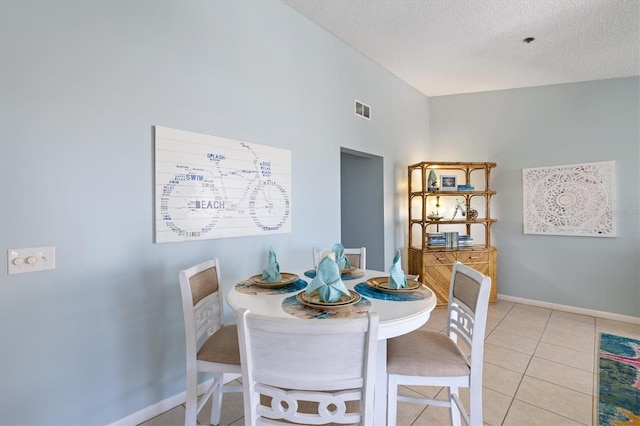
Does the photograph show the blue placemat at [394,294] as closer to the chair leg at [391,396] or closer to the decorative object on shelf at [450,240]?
the chair leg at [391,396]

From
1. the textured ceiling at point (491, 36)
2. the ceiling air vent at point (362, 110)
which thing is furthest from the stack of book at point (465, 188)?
the ceiling air vent at point (362, 110)

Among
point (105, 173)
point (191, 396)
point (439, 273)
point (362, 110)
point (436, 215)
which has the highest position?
point (362, 110)

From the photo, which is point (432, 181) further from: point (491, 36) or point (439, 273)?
point (491, 36)

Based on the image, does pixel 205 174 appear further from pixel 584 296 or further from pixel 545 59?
pixel 584 296

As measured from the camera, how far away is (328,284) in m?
1.39

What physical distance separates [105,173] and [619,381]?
3698 mm

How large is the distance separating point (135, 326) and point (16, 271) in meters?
0.63

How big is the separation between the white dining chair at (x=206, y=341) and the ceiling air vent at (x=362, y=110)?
7.85 feet

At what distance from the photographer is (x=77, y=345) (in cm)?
160

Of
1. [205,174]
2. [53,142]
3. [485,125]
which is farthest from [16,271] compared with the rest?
[485,125]

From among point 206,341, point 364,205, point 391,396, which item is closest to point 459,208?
point 364,205

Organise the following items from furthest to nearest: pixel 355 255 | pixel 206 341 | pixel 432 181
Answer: pixel 432 181 → pixel 355 255 → pixel 206 341

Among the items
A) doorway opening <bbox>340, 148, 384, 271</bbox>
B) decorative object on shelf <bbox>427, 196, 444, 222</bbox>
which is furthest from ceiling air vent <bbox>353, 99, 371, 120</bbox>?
decorative object on shelf <bbox>427, 196, 444, 222</bbox>

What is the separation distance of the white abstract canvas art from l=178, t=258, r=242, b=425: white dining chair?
4110 mm
